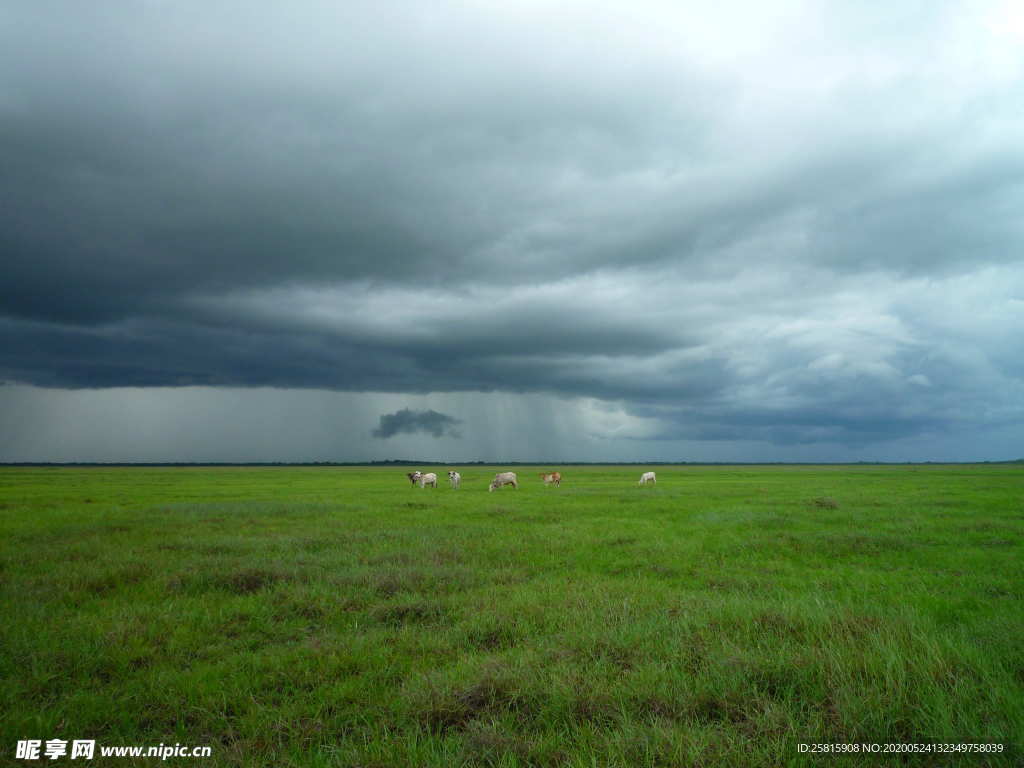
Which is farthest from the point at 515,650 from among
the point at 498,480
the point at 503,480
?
the point at 503,480

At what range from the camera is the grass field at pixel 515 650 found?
5098 millimetres

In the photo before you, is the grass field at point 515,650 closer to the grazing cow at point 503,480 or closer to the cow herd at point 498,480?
the grazing cow at point 503,480

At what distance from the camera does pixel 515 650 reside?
7352mm

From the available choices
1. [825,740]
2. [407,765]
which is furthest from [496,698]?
[825,740]

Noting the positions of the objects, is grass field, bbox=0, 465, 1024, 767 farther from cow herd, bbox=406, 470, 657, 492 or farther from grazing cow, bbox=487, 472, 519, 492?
cow herd, bbox=406, 470, 657, 492

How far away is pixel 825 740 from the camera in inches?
194

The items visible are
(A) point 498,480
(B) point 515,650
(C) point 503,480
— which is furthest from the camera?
(C) point 503,480

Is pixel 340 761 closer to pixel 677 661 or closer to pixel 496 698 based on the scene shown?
pixel 496 698

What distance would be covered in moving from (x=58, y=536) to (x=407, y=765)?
1800 centimetres

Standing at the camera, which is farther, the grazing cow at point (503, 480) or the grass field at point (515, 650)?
the grazing cow at point (503, 480)

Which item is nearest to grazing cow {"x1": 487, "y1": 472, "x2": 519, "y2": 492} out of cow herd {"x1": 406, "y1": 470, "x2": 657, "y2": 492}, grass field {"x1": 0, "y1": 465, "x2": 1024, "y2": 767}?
cow herd {"x1": 406, "y1": 470, "x2": 657, "y2": 492}

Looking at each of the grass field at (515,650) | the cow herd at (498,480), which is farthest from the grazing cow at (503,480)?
the grass field at (515,650)

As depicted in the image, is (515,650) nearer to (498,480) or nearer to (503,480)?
(498,480)

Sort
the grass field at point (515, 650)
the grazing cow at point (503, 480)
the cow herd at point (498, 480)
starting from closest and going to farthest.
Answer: the grass field at point (515, 650), the grazing cow at point (503, 480), the cow herd at point (498, 480)
